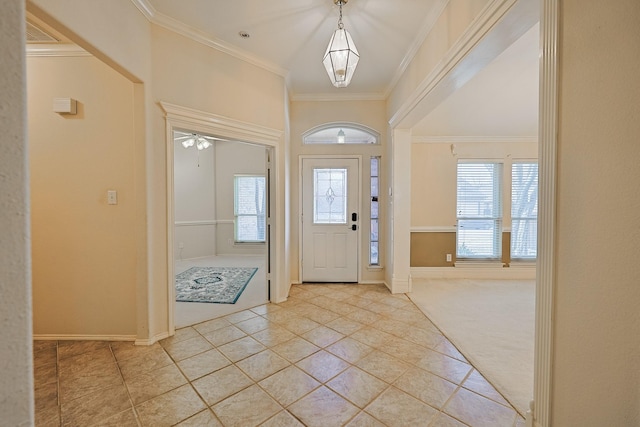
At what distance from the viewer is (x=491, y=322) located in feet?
9.73

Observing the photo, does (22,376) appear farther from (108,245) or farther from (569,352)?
(108,245)

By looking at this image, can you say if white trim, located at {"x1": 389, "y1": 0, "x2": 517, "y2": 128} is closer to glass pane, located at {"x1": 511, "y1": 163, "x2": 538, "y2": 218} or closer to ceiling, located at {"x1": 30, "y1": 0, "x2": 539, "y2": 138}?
ceiling, located at {"x1": 30, "y1": 0, "x2": 539, "y2": 138}

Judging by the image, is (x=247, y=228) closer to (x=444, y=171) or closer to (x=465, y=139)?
(x=444, y=171)

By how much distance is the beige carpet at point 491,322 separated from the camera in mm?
2025

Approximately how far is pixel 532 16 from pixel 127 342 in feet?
12.5

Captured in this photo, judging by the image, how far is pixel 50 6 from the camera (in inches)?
58.8

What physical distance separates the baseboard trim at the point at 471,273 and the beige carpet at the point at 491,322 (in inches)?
6.6

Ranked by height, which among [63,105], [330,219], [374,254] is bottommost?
[374,254]

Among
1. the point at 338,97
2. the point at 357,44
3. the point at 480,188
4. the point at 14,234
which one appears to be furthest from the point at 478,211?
the point at 14,234

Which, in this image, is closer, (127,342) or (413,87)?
(127,342)

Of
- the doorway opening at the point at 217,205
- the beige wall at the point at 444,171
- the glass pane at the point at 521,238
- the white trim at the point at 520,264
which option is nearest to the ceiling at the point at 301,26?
the beige wall at the point at 444,171

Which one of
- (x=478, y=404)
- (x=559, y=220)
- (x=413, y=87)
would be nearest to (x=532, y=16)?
(x=559, y=220)

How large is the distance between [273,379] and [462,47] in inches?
107

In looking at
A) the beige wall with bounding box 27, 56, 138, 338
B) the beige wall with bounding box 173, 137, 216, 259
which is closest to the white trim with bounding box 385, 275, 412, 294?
the beige wall with bounding box 27, 56, 138, 338
